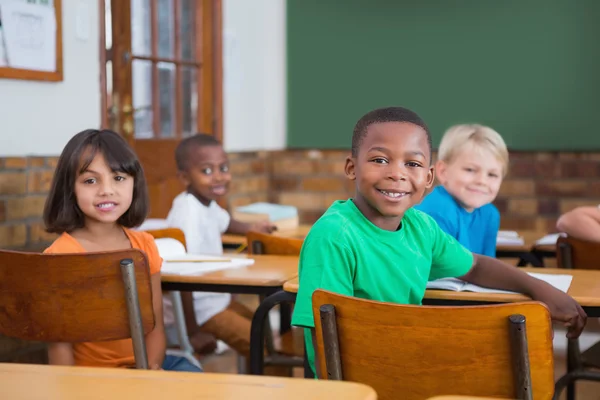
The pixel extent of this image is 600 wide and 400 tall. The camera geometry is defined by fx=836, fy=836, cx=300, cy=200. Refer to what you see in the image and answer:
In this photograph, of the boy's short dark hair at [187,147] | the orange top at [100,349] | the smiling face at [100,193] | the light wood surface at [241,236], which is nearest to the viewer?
the orange top at [100,349]

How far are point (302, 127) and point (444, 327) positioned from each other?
3.94 metres

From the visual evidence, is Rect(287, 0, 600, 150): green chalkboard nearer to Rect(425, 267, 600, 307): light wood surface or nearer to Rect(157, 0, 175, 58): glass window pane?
Rect(157, 0, 175, 58): glass window pane

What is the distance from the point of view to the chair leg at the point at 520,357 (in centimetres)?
135

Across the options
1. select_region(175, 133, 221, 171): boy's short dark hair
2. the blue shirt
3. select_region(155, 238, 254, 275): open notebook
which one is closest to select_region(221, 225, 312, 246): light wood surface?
select_region(175, 133, 221, 171): boy's short dark hair

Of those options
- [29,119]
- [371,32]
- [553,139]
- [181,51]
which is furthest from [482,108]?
[29,119]

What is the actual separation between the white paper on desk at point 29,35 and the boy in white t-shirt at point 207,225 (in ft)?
2.18

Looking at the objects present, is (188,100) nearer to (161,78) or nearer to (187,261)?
(161,78)

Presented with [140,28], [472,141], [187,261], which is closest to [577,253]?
[472,141]

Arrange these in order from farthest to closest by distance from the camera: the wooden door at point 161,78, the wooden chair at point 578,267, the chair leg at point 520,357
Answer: the wooden door at point 161,78
the wooden chair at point 578,267
the chair leg at point 520,357

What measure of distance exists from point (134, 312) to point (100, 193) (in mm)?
473

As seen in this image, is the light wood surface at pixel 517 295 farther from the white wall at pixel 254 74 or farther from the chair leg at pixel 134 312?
the white wall at pixel 254 74

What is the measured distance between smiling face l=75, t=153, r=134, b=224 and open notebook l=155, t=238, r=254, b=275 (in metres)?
0.22

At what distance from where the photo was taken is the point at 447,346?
138cm

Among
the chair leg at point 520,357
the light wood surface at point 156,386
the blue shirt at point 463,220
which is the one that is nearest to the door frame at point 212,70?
the blue shirt at point 463,220
